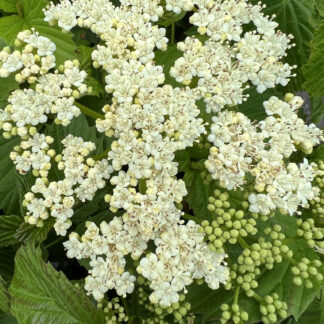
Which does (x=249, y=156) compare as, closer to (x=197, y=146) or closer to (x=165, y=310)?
(x=197, y=146)

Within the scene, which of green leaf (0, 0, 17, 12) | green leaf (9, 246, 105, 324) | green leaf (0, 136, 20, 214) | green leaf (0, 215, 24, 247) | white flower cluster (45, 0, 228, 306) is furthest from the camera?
green leaf (0, 0, 17, 12)

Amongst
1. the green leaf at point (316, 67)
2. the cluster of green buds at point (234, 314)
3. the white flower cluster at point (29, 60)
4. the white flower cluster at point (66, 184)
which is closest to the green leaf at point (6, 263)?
the white flower cluster at point (66, 184)

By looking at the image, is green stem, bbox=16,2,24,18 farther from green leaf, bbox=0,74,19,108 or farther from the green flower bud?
the green flower bud

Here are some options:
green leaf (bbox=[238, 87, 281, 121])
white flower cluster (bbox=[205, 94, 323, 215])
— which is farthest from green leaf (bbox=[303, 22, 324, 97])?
white flower cluster (bbox=[205, 94, 323, 215])

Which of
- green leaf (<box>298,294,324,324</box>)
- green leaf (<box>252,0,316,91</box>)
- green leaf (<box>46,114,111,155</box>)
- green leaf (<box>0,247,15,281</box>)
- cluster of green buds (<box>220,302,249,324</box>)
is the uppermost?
green leaf (<box>252,0,316,91</box>)

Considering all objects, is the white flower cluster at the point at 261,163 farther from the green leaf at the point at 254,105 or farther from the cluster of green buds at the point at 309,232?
the green leaf at the point at 254,105
